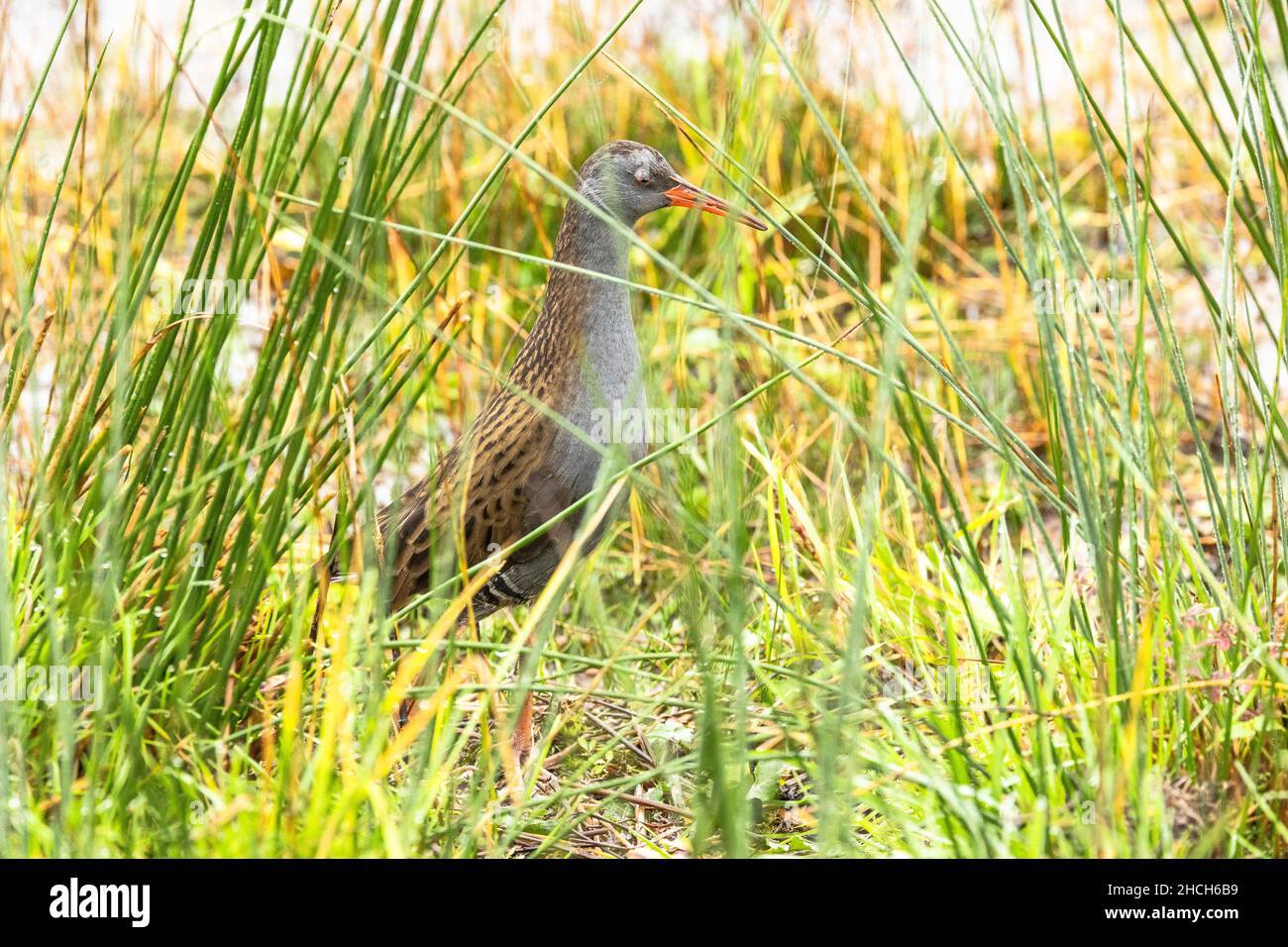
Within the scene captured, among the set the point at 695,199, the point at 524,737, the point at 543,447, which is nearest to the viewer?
the point at 543,447

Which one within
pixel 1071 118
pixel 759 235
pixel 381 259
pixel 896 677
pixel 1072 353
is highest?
pixel 1071 118

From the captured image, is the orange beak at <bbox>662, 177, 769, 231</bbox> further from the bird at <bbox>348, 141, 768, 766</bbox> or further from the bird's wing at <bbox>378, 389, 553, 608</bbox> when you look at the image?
the bird's wing at <bbox>378, 389, 553, 608</bbox>

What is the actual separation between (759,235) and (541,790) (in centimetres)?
174

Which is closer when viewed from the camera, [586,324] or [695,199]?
[586,324]

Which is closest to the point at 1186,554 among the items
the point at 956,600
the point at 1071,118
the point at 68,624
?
the point at 956,600

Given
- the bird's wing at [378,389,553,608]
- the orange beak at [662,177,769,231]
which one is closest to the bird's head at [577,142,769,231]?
the orange beak at [662,177,769,231]

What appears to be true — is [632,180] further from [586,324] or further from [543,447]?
[543,447]

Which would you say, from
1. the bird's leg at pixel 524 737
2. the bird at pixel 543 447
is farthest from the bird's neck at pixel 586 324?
the bird's leg at pixel 524 737

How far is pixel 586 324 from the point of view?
2.87 meters

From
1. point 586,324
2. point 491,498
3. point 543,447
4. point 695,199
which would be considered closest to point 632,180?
point 695,199

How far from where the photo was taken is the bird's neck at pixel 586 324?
286 cm

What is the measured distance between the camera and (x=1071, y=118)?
515 centimetres

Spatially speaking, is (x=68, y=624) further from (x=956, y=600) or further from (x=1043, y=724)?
(x=956, y=600)

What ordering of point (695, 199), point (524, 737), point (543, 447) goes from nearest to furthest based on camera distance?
point (543, 447)
point (524, 737)
point (695, 199)
